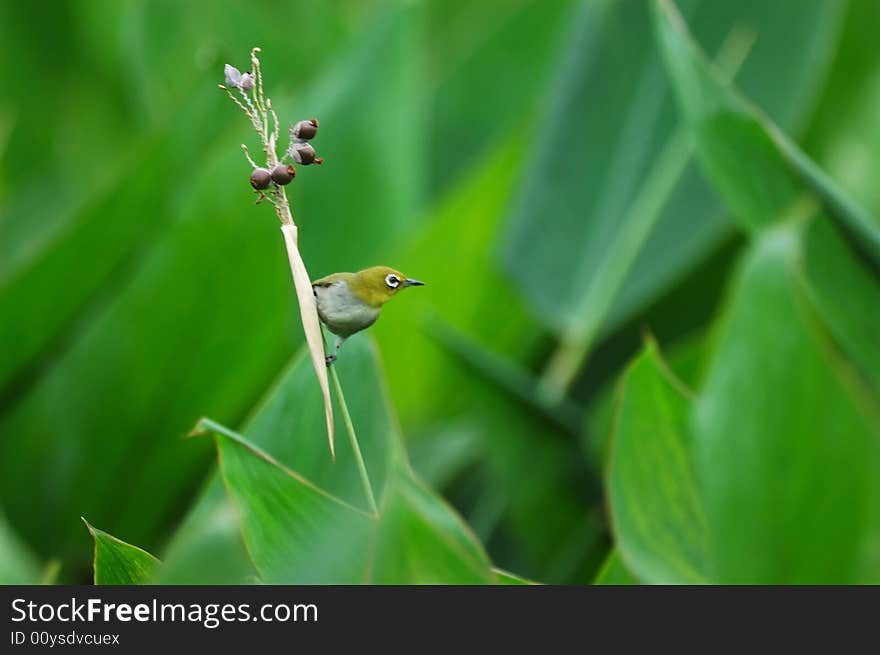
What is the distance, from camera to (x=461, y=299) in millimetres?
559

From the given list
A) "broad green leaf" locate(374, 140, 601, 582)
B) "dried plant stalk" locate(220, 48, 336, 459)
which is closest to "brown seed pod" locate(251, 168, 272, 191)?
"dried plant stalk" locate(220, 48, 336, 459)

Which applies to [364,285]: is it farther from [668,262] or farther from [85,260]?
[668,262]

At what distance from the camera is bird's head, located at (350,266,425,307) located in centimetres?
23

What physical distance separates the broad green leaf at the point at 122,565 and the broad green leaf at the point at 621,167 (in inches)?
12.5

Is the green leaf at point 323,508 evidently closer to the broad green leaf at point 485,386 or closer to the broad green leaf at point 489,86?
the broad green leaf at point 485,386

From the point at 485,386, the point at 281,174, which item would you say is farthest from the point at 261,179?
the point at 485,386

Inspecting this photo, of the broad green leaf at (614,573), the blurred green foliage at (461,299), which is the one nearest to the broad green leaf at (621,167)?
the blurred green foliage at (461,299)

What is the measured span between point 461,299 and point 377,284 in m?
0.33

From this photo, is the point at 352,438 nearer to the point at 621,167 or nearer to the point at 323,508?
the point at 323,508

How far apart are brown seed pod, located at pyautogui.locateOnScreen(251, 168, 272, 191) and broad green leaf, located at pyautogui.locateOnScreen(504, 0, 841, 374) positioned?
13.1 inches

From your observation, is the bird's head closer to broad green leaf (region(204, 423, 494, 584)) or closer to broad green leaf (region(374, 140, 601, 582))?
broad green leaf (region(204, 423, 494, 584))

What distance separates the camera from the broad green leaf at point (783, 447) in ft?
0.75

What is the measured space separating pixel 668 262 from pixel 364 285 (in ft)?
1.12

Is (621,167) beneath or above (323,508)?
above
